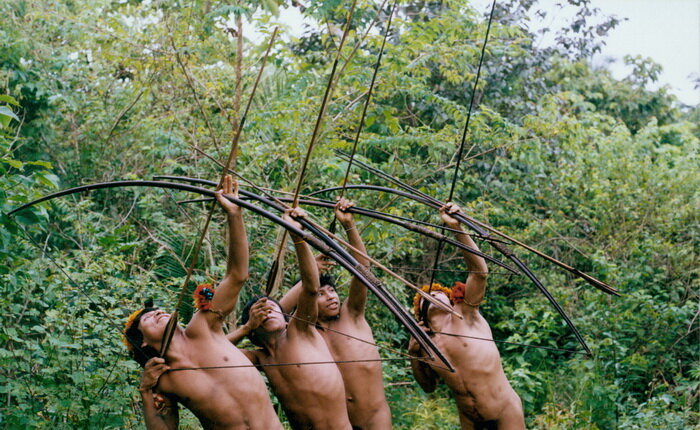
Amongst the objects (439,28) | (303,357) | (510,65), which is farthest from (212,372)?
(510,65)

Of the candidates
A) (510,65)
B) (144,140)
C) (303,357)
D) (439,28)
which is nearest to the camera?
(303,357)

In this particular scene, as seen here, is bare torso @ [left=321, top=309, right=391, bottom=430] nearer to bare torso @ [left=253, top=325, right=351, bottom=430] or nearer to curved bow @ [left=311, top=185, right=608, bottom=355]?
bare torso @ [left=253, top=325, right=351, bottom=430]

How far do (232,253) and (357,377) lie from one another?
133cm

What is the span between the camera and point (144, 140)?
326 inches

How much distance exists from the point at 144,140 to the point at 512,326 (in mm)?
4593

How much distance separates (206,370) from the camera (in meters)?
3.54

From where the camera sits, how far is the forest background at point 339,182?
5.58m

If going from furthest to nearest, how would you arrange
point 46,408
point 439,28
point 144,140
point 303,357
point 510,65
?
point 510,65
point 144,140
point 439,28
point 46,408
point 303,357

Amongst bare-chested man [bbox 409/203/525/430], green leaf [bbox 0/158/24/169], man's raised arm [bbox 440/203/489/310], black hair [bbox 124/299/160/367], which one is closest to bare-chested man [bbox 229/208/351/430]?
black hair [bbox 124/299/160/367]

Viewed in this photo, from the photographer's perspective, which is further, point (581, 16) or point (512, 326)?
point (581, 16)

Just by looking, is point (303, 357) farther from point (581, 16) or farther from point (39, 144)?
point (581, 16)

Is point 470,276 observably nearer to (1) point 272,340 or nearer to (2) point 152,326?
(1) point 272,340

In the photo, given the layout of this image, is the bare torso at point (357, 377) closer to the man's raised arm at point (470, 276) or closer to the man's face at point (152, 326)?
the man's raised arm at point (470, 276)

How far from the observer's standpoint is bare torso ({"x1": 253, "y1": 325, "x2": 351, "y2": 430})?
3.89 metres
